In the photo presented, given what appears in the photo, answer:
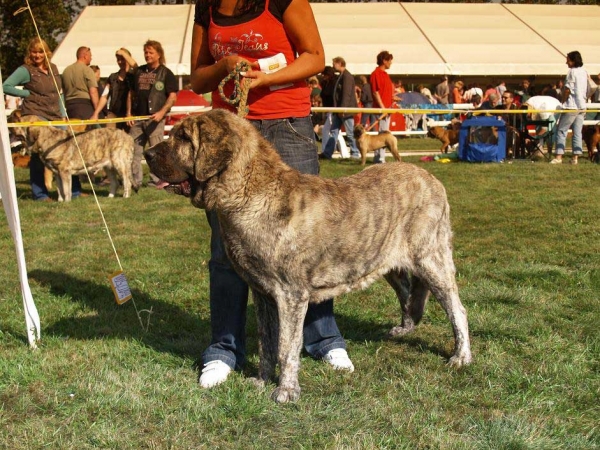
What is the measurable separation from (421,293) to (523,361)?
2.63 ft

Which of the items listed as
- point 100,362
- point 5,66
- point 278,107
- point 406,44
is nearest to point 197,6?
point 278,107

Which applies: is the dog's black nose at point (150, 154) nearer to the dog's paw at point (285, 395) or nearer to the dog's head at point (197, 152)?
the dog's head at point (197, 152)

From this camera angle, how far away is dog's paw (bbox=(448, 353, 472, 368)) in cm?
446

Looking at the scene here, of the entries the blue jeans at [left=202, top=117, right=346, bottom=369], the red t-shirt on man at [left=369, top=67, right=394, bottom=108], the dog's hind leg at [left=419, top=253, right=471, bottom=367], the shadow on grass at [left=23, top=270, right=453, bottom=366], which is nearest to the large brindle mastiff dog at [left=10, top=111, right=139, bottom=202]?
the shadow on grass at [left=23, top=270, right=453, bottom=366]

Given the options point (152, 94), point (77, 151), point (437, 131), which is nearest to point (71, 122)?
point (77, 151)

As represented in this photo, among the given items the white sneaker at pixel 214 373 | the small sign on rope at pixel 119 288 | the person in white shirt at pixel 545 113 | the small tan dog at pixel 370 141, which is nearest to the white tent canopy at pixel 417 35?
the person in white shirt at pixel 545 113

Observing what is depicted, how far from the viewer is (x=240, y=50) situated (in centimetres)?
411

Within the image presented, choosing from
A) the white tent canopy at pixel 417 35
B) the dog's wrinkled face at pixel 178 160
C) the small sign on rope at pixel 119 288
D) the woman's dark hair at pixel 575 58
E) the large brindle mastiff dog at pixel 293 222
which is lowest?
the small sign on rope at pixel 119 288

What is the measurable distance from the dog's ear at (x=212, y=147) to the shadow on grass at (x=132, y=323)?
5.05 feet

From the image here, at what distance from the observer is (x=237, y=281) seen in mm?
4426

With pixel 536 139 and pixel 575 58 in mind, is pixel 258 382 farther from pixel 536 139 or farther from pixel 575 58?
pixel 536 139

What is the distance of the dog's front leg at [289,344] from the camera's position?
389cm

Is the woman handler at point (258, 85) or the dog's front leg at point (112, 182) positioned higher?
the woman handler at point (258, 85)

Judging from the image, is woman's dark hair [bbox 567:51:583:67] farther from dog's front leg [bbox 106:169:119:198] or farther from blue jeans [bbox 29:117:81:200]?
blue jeans [bbox 29:117:81:200]
